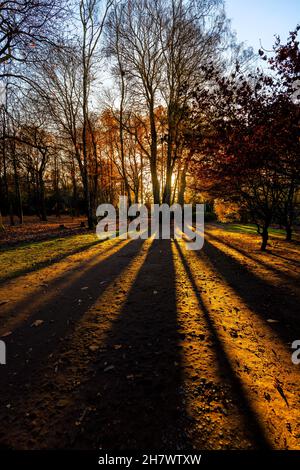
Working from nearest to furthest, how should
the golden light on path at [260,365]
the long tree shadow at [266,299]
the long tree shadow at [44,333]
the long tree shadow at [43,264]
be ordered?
the golden light on path at [260,365], the long tree shadow at [44,333], the long tree shadow at [266,299], the long tree shadow at [43,264]

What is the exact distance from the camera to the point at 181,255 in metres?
7.94

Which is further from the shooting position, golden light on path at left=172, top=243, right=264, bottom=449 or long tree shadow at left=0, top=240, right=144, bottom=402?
long tree shadow at left=0, top=240, right=144, bottom=402

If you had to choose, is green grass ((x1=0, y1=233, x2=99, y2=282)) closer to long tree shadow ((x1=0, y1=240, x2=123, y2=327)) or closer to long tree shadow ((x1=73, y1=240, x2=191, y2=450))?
long tree shadow ((x1=0, y1=240, x2=123, y2=327))

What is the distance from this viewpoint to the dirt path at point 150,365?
6.07 ft

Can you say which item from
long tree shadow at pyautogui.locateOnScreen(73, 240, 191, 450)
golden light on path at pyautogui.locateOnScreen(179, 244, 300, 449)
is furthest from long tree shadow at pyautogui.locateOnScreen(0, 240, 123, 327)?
golden light on path at pyautogui.locateOnScreen(179, 244, 300, 449)

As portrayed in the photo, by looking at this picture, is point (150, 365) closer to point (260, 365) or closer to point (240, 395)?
point (240, 395)

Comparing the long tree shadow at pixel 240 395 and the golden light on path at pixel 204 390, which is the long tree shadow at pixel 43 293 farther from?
the long tree shadow at pixel 240 395

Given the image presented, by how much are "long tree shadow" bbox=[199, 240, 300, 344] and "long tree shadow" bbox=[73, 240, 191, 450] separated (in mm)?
1544

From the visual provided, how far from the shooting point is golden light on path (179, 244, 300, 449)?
1912mm

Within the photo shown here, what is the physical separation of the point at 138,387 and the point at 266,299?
3214 mm

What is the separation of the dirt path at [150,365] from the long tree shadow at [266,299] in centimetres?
2

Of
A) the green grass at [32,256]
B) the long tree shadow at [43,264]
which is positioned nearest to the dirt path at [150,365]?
the long tree shadow at [43,264]

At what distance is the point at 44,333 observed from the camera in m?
3.33

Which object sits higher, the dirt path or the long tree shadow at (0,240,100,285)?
the long tree shadow at (0,240,100,285)
